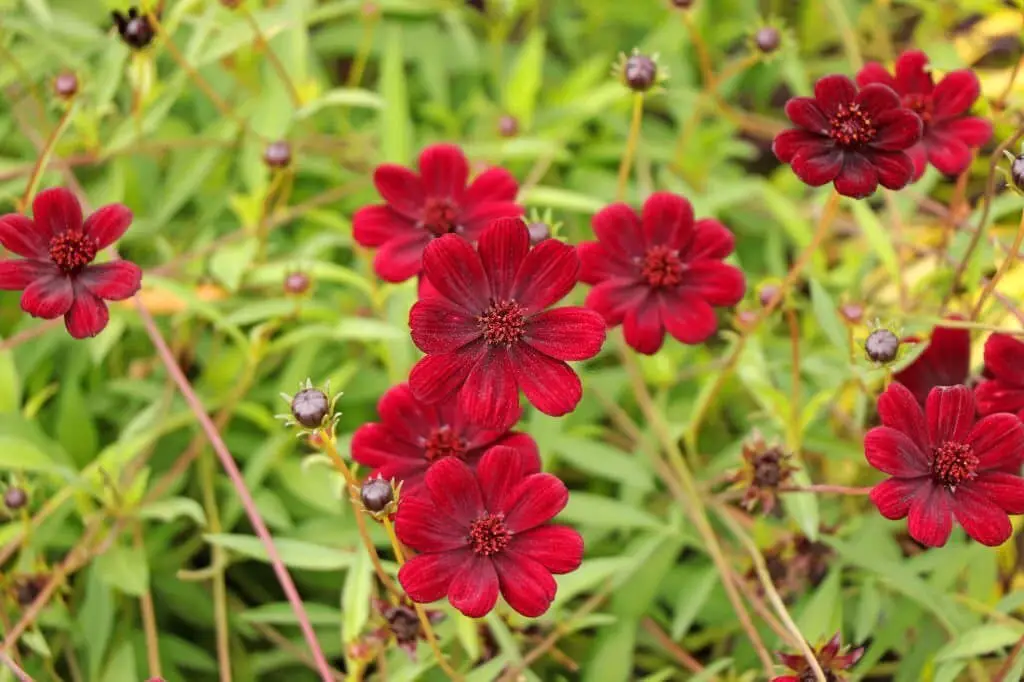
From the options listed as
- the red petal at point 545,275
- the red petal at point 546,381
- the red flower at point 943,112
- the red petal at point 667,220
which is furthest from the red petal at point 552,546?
the red flower at point 943,112

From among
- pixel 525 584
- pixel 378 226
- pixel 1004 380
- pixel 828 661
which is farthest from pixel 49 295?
pixel 1004 380

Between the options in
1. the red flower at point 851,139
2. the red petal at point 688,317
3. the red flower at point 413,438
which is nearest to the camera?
the red flower at point 851,139

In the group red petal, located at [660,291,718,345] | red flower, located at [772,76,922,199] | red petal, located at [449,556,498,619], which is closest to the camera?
red petal, located at [449,556,498,619]

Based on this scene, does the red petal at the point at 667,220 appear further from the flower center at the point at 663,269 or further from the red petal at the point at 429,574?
the red petal at the point at 429,574

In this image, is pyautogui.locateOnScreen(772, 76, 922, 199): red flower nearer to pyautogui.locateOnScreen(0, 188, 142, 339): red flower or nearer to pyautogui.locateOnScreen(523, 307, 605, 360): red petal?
pyautogui.locateOnScreen(523, 307, 605, 360): red petal

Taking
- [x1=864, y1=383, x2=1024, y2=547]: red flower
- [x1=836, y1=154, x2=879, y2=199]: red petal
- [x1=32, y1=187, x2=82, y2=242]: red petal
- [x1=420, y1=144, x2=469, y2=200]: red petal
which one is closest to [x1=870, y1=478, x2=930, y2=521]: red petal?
[x1=864, y1=383, x2=1024, y2=547]: red flower

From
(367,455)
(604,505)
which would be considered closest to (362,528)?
(367,455)

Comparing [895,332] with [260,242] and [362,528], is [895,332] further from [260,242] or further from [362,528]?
[260,242]
